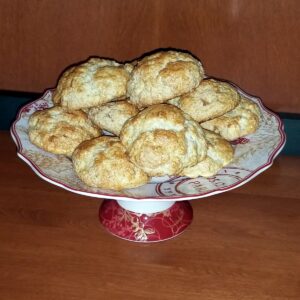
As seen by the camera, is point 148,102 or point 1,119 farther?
point 1,119

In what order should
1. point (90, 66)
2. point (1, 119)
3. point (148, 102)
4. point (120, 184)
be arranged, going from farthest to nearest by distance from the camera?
point (1, 119) → point (90, 66) → point (148, 102) → point (120, 184)

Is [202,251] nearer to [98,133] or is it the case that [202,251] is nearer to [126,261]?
[126,261]

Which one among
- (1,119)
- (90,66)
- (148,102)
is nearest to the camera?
(148,102)

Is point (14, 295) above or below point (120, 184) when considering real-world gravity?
below

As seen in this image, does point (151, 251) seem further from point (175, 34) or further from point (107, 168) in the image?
point (175, 34)

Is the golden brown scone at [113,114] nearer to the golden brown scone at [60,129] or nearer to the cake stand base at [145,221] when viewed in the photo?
the golden brown scone at [60,129]

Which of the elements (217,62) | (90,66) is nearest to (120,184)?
(90,66)
